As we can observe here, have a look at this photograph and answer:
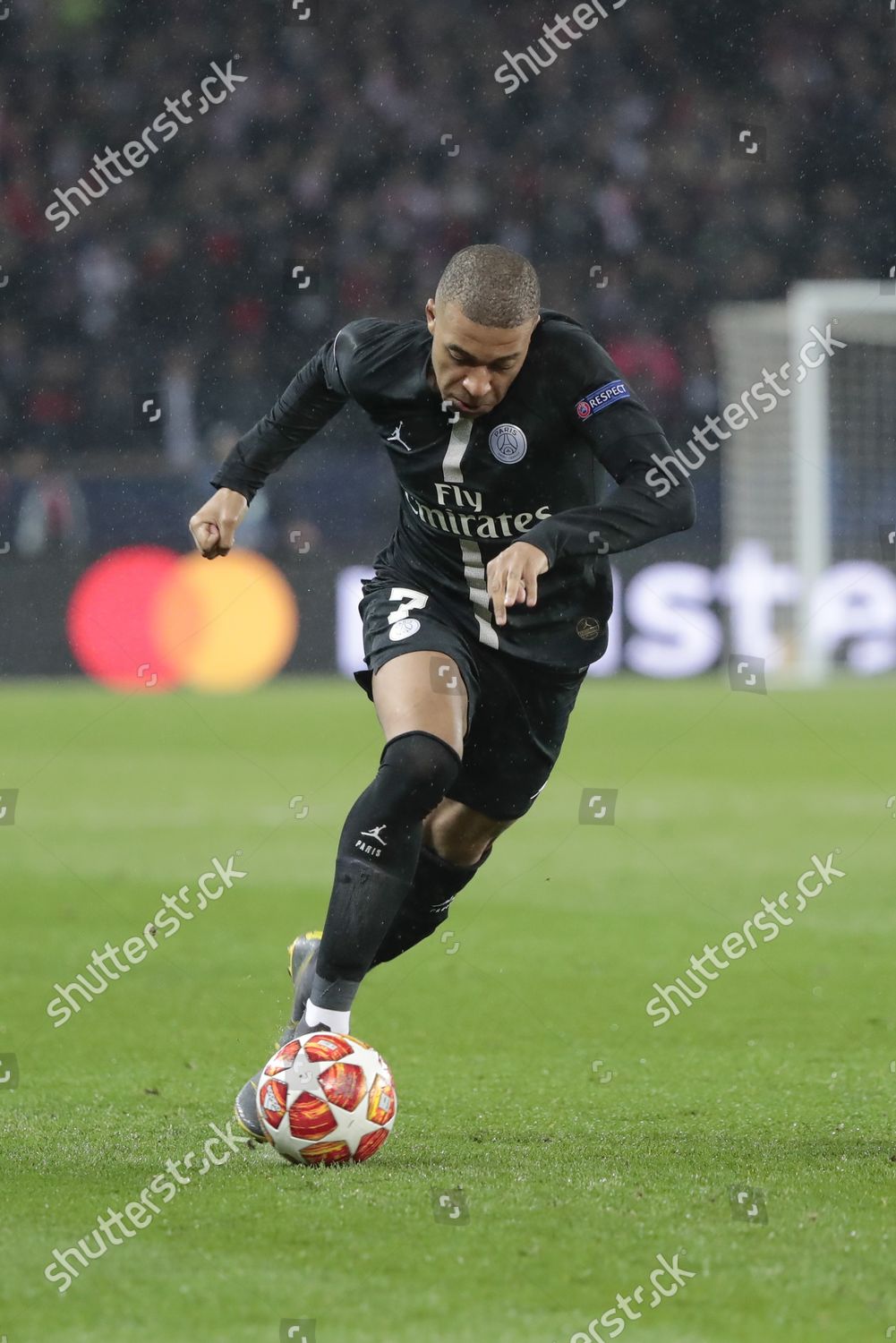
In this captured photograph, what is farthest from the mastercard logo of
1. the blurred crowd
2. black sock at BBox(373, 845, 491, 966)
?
black sock at BBox(373, 845, 491, 966)

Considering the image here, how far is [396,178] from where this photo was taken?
19359 mm

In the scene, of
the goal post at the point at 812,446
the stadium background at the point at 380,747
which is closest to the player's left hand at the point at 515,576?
the stadium background at the point at 380,747

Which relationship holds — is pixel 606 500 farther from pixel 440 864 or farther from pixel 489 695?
pixel 440 864

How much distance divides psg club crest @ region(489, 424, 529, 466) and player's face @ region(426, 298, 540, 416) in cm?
9

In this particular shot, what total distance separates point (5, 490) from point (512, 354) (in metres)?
12.5

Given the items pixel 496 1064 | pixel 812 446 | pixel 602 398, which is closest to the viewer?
pixel 602 398

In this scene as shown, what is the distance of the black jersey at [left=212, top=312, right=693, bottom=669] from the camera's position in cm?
392

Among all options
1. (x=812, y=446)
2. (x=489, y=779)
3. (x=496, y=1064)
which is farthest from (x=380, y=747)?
(x=489, y=779)

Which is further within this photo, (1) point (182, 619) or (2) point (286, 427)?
(1) point (182, 619)

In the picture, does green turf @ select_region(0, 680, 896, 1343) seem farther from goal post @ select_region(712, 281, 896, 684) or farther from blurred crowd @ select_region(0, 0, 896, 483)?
blurred crowd @ select_region(0, 0, 896, 483)

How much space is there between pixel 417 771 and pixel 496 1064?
1.39 metres

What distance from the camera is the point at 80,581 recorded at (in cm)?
1512

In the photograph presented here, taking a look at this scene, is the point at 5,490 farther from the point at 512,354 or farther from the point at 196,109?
→ the point at 512,354

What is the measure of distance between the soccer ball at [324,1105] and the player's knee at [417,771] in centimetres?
50
